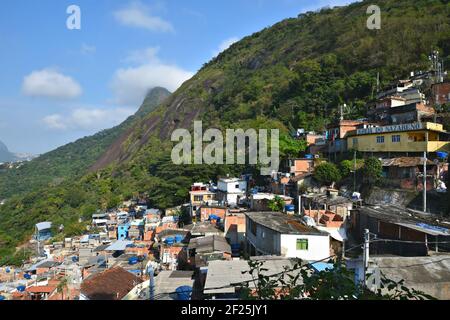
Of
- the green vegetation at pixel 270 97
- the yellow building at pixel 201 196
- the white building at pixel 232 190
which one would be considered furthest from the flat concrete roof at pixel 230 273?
the yellow building at pixel 201 196

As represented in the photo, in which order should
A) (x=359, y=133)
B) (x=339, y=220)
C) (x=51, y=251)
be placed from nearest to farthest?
(x=339, y=220)
(x=359, y=133)
(x=51, y=251)

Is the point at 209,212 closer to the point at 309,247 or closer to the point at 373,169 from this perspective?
the point at 373,169

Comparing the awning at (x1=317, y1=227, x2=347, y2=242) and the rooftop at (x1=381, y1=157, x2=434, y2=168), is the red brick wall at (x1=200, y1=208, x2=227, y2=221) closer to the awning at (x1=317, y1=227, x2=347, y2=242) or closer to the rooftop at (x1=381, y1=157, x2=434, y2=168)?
the awning at (x1=317, y1=227, x2=347, y2=242)

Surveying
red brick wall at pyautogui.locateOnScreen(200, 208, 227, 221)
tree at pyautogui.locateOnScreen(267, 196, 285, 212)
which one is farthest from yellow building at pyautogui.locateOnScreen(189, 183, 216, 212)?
tree at pyautogui.locateOnScreen(267, 196, 285, 212)

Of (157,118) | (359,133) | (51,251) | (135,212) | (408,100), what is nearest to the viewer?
(359,133)

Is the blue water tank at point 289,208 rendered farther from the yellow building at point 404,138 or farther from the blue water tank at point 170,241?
the blue water tank at point 170,241

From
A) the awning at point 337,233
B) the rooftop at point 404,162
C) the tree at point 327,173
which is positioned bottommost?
the awning at point 337,233
